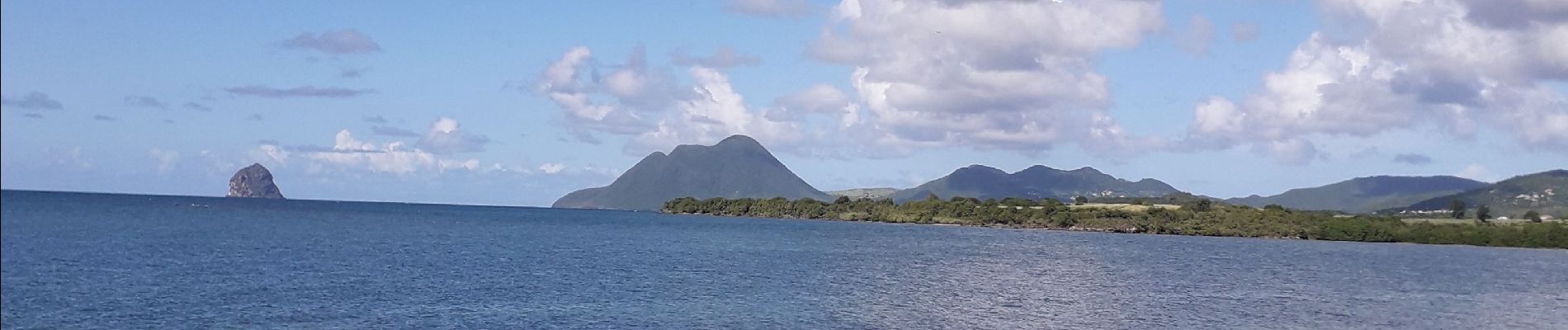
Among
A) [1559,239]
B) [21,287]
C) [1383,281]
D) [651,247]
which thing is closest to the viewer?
[21,287]

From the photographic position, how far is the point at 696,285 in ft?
232

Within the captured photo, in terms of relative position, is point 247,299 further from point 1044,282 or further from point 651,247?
point 651,247

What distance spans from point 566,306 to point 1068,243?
4268 inches

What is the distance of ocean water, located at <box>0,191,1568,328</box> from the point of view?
5247cm

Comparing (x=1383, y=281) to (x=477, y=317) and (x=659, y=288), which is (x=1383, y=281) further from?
(x=477, y=317)

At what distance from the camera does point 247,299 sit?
55.5 m

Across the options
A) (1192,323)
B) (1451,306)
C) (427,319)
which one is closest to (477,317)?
(427,319)

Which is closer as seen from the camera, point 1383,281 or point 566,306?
point 566,306

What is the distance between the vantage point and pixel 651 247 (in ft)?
388

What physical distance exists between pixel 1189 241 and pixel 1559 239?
65.7m

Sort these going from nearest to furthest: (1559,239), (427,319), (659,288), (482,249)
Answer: (427,319) < (659,288) < (482,249) < (1559,239)

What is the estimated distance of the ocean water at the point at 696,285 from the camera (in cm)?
5247

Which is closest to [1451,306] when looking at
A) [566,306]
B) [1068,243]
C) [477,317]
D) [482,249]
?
[566,306]

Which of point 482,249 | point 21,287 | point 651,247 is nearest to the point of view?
point 21,287
